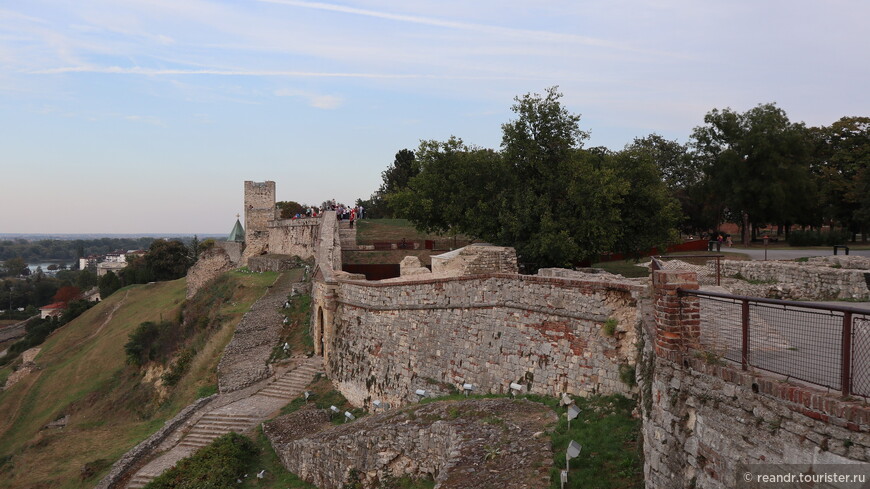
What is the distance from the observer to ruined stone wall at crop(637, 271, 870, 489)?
446cm

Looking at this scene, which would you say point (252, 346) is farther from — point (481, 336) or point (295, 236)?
point (295, 236)

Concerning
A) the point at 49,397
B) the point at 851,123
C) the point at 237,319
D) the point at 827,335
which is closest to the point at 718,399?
the point at 827,335

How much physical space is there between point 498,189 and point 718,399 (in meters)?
18.7

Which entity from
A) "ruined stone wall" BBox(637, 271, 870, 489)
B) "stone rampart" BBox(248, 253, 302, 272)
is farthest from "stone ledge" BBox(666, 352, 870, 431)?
"stone rampart" BBox(248, 253, 302, 272)

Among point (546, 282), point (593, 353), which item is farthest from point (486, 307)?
point (593, 353)

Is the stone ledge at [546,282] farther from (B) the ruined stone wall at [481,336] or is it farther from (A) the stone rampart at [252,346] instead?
(A) the stone rampart at [252,346]

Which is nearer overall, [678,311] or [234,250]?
[678,311]

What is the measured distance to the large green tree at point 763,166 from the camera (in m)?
38.1

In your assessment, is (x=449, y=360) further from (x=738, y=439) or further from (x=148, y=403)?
(x=148, y=403)

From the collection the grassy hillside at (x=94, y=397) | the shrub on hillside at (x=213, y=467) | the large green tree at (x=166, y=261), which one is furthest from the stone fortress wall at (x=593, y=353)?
the large green tree at (x=166, y=261)

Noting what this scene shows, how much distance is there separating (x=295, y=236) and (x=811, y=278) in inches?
1349

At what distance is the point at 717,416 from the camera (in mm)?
5695

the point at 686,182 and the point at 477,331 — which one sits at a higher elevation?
the point at 686,182

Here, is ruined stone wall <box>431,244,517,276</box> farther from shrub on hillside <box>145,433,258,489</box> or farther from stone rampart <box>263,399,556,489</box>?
shrub on hillside <box>145,433,258,489</box>
